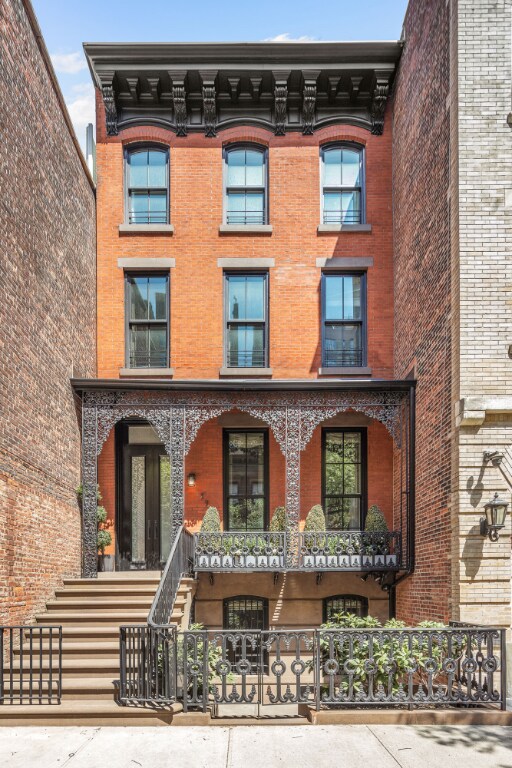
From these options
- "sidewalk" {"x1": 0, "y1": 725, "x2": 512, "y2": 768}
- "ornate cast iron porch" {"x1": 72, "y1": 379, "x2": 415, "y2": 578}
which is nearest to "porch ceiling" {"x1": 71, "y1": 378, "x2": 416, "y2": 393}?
"ornate cast iron porch" {"x1": 72, "y1": 379, "x2": 415, "y2": 578}

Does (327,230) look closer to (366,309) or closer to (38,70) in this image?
(366,309)

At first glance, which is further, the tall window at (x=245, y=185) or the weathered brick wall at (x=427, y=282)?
the tall window at (x=245, y=185)

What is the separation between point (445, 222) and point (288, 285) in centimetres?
433

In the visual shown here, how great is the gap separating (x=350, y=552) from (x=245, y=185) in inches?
312

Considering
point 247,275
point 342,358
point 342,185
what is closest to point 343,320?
point 342,358

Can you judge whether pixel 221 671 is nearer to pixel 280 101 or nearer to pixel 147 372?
pixel 147 372

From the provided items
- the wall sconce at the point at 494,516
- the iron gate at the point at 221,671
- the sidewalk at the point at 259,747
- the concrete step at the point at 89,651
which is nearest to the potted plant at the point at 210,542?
the concrete step at the point at 89,651

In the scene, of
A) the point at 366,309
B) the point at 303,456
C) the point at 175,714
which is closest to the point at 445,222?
the point at 366,309

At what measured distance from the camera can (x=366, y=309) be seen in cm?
1421

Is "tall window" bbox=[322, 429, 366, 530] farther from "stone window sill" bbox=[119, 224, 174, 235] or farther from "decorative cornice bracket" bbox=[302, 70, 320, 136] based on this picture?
"decorative cornice bracket" bbox=[302, 70, 320, 136]

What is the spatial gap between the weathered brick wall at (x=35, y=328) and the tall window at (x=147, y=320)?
1.39 metres

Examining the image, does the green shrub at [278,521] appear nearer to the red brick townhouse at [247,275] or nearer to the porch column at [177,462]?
the red brick townhouse at [247,275]

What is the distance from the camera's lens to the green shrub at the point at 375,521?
40.9 feet

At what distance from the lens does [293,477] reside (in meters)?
12.4
